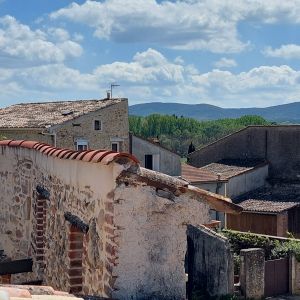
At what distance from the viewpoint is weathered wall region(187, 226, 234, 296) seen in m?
18.1

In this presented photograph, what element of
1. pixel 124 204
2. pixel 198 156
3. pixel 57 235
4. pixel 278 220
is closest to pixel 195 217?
pixel 124 204

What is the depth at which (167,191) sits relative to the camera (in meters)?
6.50

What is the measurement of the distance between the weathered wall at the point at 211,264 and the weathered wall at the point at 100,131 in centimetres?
1071

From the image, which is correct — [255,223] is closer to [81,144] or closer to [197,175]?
[197,175]

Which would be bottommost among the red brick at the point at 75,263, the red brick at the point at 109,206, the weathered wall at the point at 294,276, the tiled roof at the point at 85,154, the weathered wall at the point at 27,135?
the weathered wall at the point at 294,276

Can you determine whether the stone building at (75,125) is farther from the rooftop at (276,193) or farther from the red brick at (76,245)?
the red brick at (76,245)

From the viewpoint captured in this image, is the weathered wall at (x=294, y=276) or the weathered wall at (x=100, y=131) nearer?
the weathered wall at (x=294, y=276)

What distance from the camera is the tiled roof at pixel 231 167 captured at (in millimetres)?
31620

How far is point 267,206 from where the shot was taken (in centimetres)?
2872

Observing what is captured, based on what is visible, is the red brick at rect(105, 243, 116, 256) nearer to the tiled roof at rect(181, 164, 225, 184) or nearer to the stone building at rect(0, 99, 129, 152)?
the stone building at rect(0, 99, 129, 152)

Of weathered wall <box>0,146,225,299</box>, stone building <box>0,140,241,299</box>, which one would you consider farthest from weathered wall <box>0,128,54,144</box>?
weathered wall <box>0,146,225,299</box>

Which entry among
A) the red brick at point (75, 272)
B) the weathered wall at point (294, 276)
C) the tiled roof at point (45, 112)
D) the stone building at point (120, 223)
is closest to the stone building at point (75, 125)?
the tiled roof at point (45, 112)

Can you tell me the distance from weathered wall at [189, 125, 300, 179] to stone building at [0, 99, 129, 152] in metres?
7.65

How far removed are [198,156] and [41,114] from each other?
11119 millimetres
